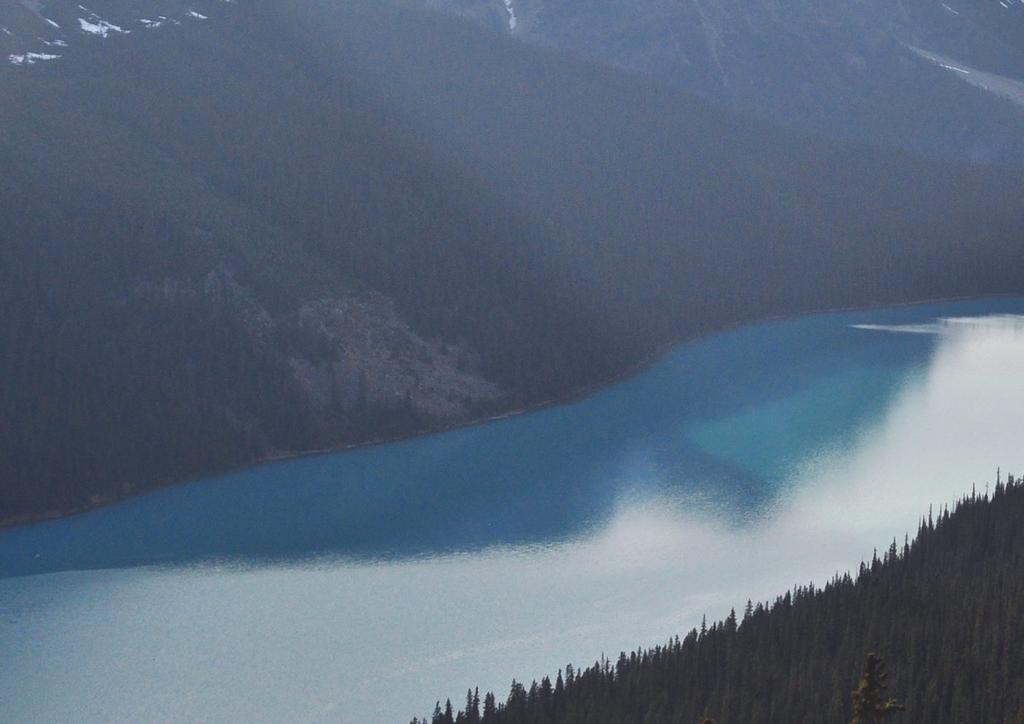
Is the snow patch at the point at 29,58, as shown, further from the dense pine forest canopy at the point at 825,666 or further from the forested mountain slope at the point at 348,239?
the dense pine forest canopy at the point at 825,666

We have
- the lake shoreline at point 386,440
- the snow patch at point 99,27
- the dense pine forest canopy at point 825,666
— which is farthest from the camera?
the snow patch at point 99,27

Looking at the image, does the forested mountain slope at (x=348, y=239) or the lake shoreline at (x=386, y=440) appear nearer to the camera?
the lake shoreline at (x=386, y=440)

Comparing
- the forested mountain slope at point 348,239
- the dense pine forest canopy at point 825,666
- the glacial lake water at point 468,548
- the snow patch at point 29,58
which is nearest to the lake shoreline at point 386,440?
the forested mountain slope at point 348,239

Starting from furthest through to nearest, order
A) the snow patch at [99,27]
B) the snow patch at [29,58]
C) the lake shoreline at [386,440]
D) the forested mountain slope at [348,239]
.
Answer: the snow patch at [99,27], the snow patch at [29,58], the forested mountain slope at [348,239], the lake shoreline at [386,440]

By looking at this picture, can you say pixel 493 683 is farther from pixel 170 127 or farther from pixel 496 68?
pixel 496 68

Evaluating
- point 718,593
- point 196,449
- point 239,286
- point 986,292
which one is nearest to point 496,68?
point 986,292
